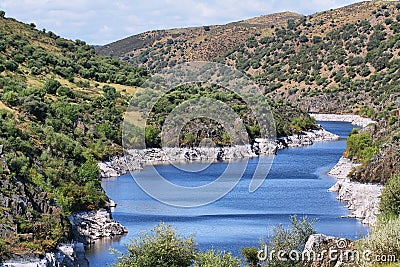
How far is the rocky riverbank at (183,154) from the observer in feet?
325

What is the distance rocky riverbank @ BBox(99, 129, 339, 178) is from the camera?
325 ft

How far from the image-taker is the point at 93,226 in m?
61.1

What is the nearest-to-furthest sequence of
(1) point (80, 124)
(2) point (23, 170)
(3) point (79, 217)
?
(2) point (23, 170) < (3) point (79, 217) < (1) point (80, 124)

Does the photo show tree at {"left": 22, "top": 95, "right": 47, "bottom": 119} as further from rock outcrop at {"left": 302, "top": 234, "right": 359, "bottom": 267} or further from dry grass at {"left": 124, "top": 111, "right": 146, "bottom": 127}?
rock outcrop at {"left": 302, "top": 234, "right": 359, "bottom": 267}

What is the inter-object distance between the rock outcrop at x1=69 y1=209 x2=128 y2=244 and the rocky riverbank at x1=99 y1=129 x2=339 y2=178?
31.4 metres

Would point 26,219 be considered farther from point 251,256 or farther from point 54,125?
point 54,125

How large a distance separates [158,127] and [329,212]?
5505cm

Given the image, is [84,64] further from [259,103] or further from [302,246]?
[302,246]

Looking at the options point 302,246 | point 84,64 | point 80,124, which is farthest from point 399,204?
point 84,64

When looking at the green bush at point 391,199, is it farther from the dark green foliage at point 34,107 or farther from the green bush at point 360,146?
the dark green foliage at point 34,107

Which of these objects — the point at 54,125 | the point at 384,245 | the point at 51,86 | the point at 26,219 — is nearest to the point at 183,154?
the point at 51,86

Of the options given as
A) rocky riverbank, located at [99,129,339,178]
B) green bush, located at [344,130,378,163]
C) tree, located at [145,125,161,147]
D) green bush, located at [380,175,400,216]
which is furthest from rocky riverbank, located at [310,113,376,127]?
green bush, located at [380,175,400,216]

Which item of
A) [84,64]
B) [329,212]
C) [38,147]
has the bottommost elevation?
[329,212]

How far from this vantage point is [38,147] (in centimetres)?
7256
